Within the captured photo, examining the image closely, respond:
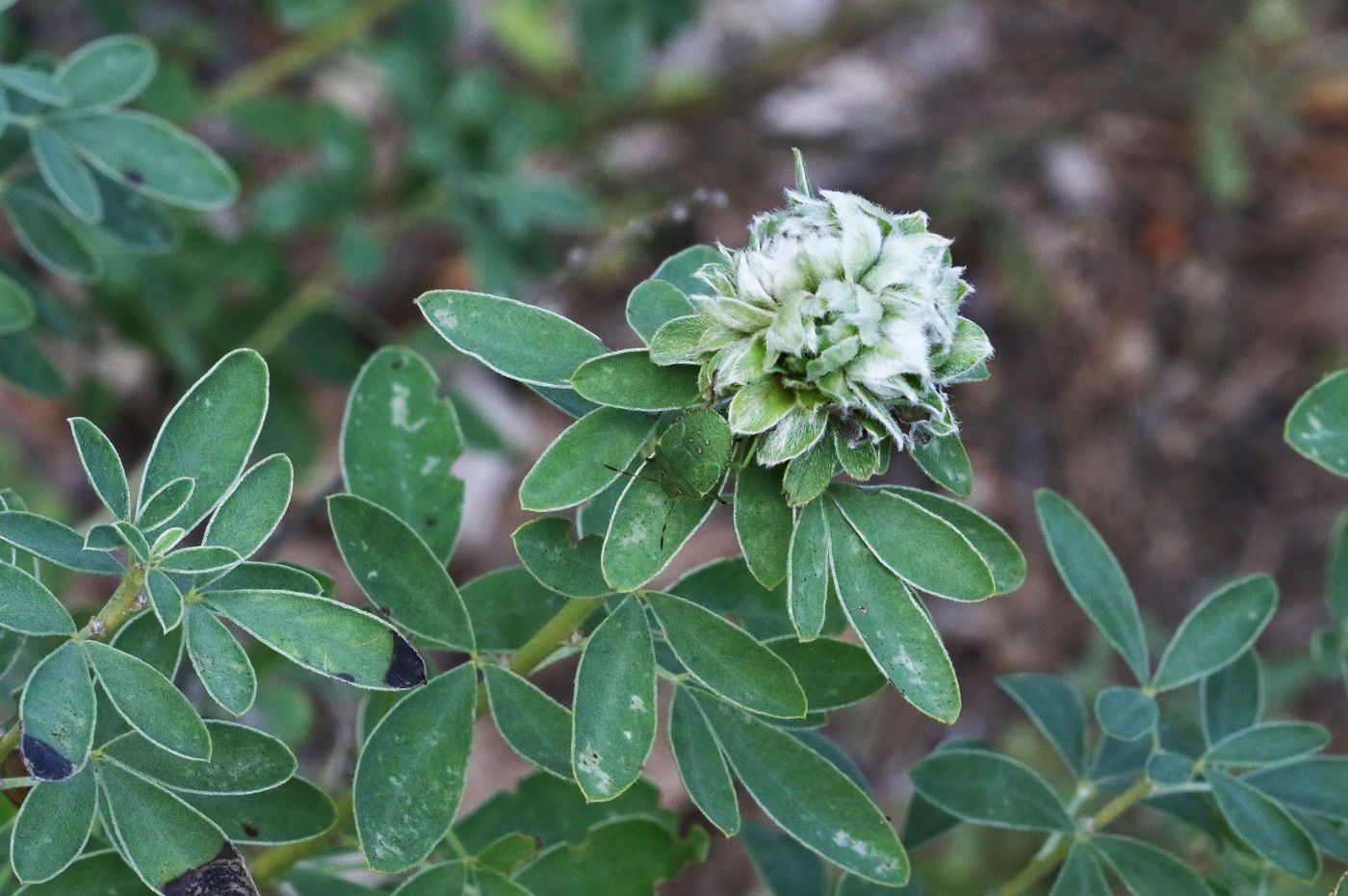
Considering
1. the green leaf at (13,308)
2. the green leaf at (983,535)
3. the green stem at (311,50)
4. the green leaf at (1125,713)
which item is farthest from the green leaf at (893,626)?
the green stem at (311,50)

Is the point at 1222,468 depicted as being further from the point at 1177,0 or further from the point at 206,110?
the point at 206,110

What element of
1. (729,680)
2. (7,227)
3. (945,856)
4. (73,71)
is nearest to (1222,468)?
(945,856)

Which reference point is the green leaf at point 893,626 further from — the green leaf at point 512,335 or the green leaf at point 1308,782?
the green leaf at point 1308,782

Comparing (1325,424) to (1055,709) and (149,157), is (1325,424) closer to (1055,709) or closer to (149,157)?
(1055,709)

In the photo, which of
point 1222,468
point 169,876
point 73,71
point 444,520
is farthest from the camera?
point 1222,468

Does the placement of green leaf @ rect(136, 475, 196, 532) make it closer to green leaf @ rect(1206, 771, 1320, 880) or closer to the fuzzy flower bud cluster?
the fuzzy flower bud cluster

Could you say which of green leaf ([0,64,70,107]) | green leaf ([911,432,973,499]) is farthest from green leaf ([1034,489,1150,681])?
green leaf ([0,64,70,107])
